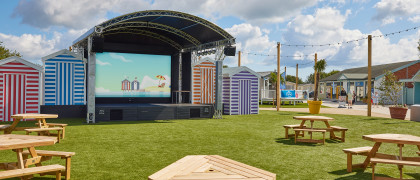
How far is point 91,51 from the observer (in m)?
10.7

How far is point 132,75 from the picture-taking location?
1433cm

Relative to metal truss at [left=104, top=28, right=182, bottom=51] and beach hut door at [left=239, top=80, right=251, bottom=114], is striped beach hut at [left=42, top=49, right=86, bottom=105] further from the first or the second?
beach hut door at [left=239, top=80, right=251, bottom=114]

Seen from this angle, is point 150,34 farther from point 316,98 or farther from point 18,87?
point 316,98

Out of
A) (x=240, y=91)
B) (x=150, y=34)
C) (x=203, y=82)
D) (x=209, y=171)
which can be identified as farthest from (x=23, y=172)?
(x=203, y=82)

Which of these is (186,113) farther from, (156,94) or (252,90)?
(252,90)

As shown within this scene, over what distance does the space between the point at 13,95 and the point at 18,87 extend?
331 millimetres

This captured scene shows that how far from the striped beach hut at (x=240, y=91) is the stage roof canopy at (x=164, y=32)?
1847mm

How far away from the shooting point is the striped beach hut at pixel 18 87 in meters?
11.2

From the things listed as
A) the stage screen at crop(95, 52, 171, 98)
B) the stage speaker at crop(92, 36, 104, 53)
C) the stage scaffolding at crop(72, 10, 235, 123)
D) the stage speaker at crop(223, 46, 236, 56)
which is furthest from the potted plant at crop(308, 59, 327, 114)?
the stage speaker at crop(92, 36, 104, 53)

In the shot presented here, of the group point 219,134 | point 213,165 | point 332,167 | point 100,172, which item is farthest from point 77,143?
point 332,167

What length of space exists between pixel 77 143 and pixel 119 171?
2.63m

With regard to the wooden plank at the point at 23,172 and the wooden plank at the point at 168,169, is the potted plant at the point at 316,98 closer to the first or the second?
the wooden plank at the point at 168,169

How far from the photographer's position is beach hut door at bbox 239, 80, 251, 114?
48.1 feet

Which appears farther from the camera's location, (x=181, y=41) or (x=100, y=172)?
(x=181, y=41)
